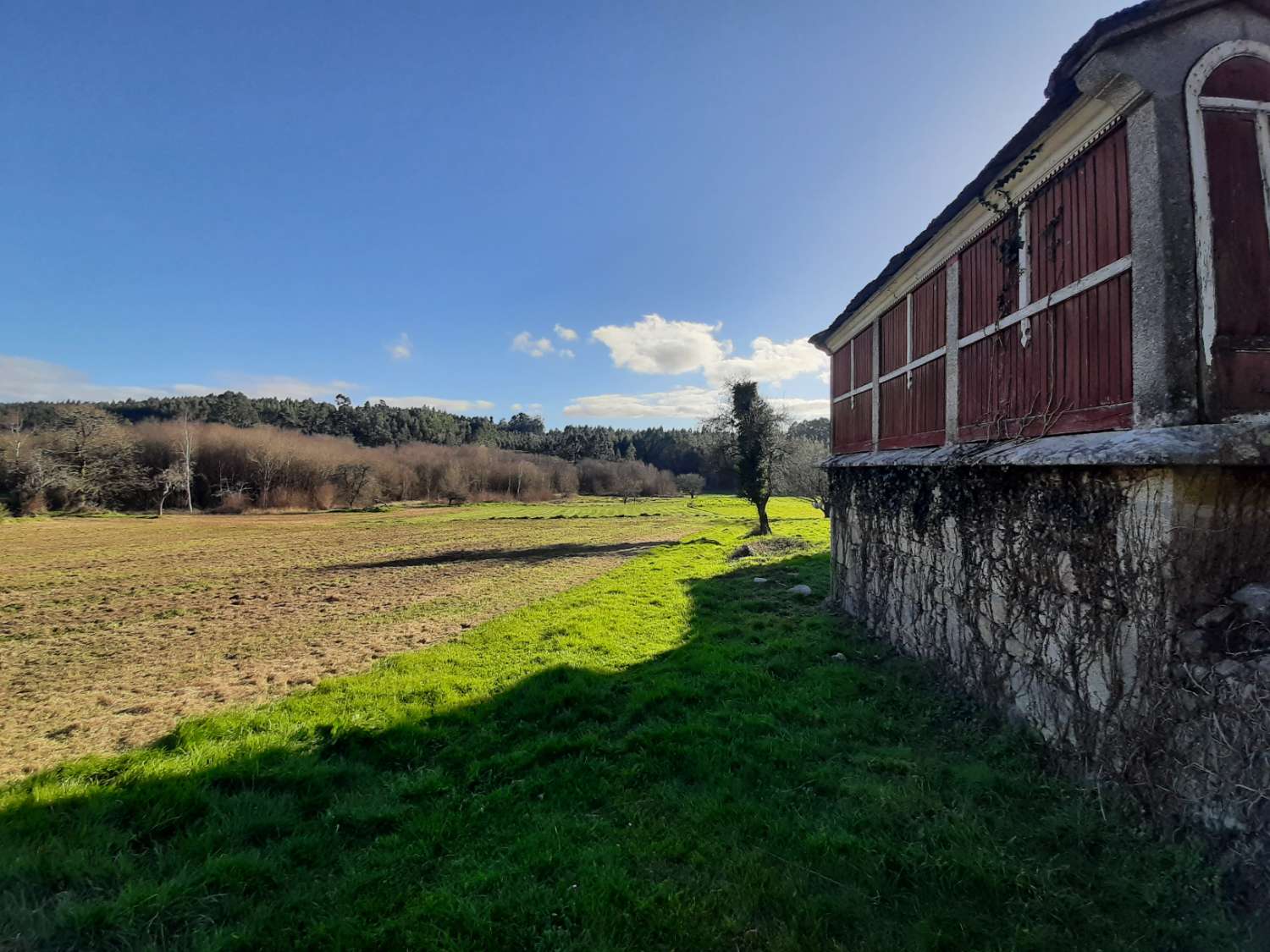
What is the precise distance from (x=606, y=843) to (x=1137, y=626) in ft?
12.7

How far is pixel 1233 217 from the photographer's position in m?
3.41

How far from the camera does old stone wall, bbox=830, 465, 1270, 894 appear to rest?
9.49ft

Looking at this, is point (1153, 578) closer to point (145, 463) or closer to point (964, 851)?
point (964, 851)

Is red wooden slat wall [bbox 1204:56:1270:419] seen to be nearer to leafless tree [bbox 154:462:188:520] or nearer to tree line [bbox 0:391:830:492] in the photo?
tree line [bbox 0:391:830:492]

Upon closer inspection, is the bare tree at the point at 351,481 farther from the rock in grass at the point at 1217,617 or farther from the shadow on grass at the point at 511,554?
the rock in grass at the point at 1217,617

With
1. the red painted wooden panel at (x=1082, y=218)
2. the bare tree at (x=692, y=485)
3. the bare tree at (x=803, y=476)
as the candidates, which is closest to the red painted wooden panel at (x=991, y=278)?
the red painted wooden panel at (x=1082, y=218)

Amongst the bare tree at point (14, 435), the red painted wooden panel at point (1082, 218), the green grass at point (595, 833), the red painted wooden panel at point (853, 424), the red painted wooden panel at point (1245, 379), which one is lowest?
the green grass at point (595, 833)

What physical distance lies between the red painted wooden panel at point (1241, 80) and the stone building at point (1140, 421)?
0.6 inches

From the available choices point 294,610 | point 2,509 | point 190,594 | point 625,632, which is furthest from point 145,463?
point 625,632

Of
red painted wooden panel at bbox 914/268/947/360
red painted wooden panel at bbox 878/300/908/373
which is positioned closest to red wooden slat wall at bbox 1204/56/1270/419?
red painted wooden panel at bbox 914/268/947/360

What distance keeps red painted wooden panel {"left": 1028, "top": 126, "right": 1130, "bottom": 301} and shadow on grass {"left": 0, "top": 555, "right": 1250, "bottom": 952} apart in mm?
3958

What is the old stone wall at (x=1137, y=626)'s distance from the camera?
2.89 metres

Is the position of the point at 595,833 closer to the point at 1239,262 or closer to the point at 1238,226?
the point at 1239,262

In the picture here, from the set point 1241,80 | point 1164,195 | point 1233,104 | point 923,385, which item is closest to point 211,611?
point 923,385
